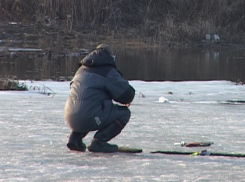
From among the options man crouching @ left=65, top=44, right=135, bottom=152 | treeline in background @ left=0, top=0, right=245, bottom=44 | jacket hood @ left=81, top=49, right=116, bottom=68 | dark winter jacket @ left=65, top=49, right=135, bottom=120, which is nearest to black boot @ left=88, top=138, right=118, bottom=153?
man crouching @ left=65, top=44, right=135, bottom=152

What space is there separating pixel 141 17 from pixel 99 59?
26.6 meters

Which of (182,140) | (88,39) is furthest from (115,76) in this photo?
(88,39)

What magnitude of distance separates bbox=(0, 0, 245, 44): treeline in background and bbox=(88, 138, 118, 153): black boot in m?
23.0

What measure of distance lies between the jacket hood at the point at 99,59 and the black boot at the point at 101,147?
705 mm

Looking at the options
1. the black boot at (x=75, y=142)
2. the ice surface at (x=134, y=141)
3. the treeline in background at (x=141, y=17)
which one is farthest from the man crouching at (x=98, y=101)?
the treeline in background at (x=141, y=17)

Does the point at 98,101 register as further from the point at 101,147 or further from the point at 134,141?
the point at 134,141

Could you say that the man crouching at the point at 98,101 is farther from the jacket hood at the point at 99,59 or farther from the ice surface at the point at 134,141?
the ice surface at the point at 134,141

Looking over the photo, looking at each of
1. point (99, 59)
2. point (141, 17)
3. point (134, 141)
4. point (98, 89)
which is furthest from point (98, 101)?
point (141, 17)

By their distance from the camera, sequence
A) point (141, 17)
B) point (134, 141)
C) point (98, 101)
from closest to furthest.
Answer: point (98, 101)
point (134, 141)
point (141, 17)

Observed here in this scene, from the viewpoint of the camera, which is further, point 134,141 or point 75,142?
point 134,141

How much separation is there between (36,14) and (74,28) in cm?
191

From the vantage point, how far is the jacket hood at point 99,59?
6.24 metres

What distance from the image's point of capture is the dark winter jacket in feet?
20.3

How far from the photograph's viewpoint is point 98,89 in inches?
245
